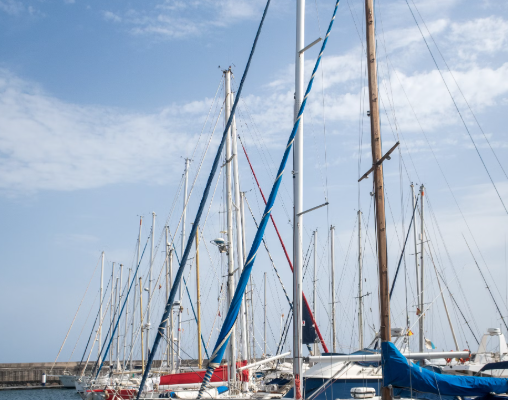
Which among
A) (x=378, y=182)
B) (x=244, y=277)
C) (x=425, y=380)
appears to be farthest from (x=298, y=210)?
(x=425, y=380)

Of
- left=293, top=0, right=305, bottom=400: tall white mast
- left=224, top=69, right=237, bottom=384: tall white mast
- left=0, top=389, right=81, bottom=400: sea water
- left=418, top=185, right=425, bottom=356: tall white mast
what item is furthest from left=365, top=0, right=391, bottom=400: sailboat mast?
left=0, top=389, right=81, bottom=400: sea water

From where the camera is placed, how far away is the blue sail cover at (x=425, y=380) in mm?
12242

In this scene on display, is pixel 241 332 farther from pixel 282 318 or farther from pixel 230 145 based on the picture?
pixel 282 318

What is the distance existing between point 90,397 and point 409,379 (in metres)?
27.4

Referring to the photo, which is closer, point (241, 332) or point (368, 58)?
point (368, 58)

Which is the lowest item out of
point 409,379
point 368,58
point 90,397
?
point 90,397

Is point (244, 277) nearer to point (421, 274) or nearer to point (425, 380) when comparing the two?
point (425, 380)

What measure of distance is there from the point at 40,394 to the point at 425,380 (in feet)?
201

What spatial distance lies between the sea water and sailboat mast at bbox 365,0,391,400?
166ft

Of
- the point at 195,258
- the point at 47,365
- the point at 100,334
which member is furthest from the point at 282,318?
the point at 47,365

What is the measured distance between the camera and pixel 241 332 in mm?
27953

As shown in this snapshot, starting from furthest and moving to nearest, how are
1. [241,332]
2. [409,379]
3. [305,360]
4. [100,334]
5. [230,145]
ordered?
[100,334], [241,332], [230,145], [305,360], [409,379]

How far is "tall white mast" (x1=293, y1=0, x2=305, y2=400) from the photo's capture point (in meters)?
12.8

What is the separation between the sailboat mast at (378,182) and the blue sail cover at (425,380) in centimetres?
33
